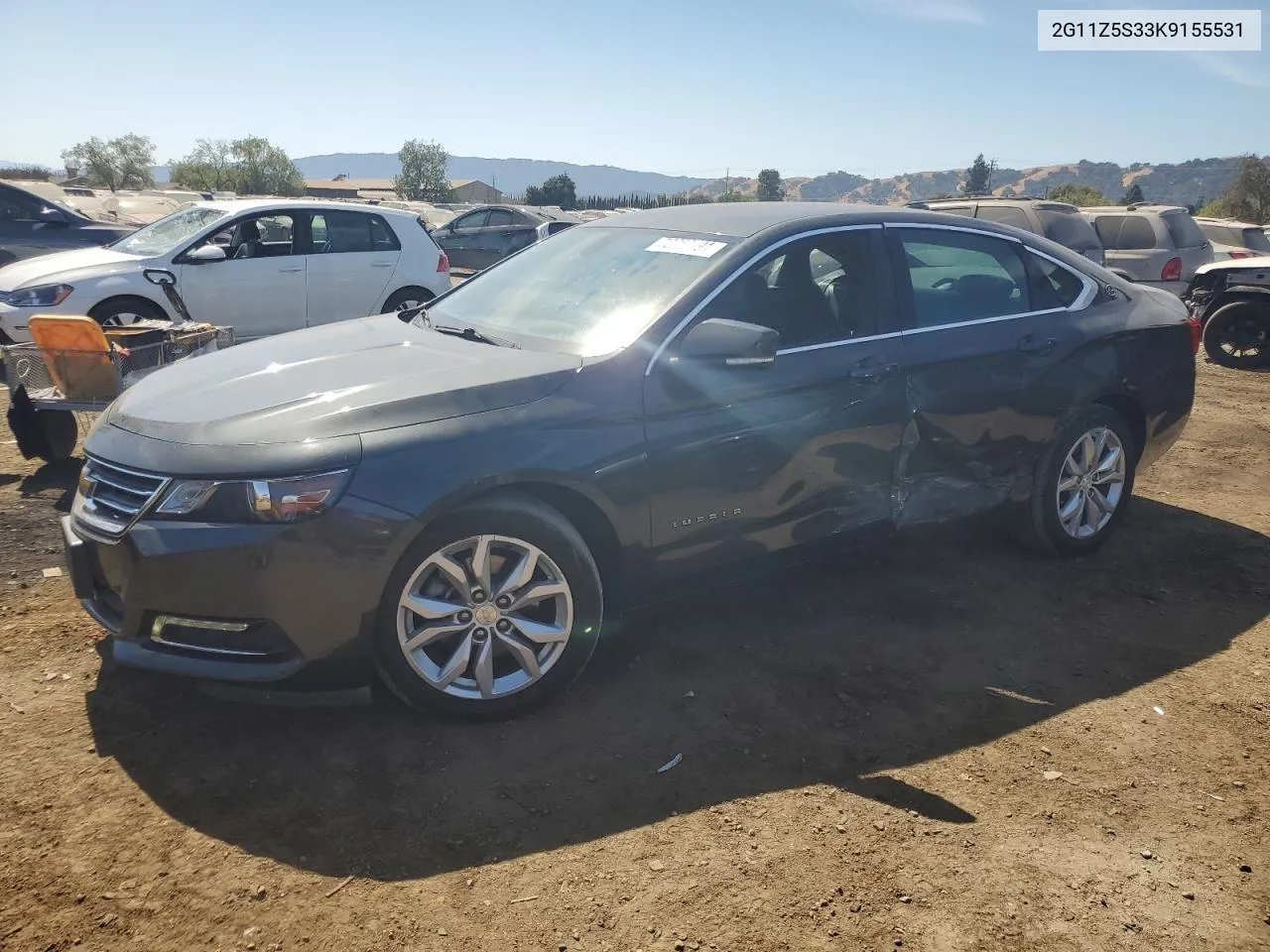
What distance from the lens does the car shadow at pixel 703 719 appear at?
2879mm

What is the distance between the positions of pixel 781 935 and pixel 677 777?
0.72 meters

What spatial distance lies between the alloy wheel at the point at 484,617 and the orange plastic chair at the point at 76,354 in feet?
10.7

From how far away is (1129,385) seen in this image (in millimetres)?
4961

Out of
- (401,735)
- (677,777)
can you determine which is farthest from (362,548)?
(677,777)

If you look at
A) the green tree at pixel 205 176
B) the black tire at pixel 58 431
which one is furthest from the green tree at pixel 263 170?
the black tire at pixel 58 431

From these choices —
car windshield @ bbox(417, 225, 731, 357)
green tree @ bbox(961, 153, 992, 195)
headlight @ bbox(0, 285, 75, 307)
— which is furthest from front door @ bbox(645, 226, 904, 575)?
green tree @ bbox(961, 153, 992, 195)

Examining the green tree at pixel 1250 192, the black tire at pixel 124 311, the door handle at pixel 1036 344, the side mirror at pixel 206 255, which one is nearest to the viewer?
the door handle at pixel 1036 344

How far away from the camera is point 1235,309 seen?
36.2 feet

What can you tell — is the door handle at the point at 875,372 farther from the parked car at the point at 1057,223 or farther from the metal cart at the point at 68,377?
the parked car at the point at 1057,223

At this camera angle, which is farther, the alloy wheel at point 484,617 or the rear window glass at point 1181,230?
the rear window glass at point 1181,230

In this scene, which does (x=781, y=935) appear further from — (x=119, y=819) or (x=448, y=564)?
(x=119, y=819)

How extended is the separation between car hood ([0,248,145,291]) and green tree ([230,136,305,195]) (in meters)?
74.2

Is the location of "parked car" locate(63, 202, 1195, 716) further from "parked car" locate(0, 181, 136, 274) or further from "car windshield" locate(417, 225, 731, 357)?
"parked car" locate(0, 181, 136, 274)

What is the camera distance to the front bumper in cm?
295
